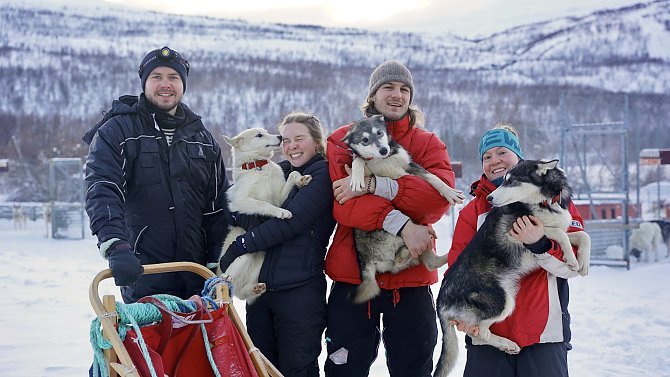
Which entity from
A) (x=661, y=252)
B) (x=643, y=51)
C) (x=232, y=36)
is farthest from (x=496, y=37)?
(x=661, y=252)

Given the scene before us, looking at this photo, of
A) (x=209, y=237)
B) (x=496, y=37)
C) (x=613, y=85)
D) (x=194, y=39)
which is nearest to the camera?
(x=209, y=237)

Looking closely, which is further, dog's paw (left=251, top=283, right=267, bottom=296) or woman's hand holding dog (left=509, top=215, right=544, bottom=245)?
dog's paw (left=251, top=283, right=267, bottom=296)

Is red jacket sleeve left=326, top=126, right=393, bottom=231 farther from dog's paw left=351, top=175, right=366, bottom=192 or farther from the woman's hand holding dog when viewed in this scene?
the woman's hand holding dog

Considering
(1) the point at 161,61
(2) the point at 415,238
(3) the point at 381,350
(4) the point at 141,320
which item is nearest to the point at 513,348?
(2) the point at 415,238

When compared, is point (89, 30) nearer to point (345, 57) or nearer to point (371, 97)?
point (345, 57)

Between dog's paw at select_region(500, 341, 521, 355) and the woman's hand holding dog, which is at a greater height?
the woman's hand holding dog

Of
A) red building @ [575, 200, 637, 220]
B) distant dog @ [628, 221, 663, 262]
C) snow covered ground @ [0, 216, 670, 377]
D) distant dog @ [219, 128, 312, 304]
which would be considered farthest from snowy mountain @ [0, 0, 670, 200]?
distant dog @ [219, 128, 312, 304]

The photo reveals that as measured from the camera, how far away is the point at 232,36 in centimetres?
6888

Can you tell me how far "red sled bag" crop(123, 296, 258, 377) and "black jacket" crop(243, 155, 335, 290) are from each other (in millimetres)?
521

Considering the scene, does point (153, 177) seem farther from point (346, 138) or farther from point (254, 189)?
point (346, 138)

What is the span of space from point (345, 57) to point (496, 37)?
870 inches

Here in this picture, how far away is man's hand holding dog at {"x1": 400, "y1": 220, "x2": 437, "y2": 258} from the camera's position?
2.90 m

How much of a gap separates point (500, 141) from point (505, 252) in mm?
536

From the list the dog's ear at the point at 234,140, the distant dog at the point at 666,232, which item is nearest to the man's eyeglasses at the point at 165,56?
the dog's ear at the point at 234,140
